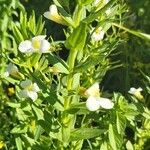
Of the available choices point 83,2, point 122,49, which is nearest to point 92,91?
point 83,2

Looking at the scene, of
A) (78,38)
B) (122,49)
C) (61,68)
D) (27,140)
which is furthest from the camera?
(122,49)

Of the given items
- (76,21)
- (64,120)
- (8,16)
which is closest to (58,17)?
(76,21)

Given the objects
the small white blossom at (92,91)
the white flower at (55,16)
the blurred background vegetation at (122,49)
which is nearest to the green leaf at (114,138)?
the small white blossom at (92,91)

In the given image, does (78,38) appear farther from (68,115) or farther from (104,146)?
(104,146)

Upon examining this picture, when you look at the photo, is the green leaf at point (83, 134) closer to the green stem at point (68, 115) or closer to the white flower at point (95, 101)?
the green stem at point (68, 115)

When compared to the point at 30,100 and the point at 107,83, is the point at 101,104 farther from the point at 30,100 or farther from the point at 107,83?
the point at 107,83
